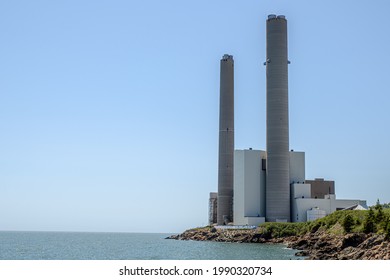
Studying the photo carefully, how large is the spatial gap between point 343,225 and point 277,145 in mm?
37659

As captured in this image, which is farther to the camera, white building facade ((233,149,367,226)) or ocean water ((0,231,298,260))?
white building facade ((233,149,367,226))

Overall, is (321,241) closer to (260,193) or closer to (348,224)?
(348,224)

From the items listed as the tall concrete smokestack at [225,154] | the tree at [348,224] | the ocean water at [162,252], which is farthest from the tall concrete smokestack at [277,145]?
the tree at [348,224]

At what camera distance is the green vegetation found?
56125 millimetres

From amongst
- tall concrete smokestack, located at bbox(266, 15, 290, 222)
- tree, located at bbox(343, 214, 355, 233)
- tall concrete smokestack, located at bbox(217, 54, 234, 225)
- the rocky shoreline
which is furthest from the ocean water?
tall concrete smokestack, located at bbox(217, 54, 234, 225)

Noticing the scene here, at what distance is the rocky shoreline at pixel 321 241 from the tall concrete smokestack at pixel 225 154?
697 centimetres

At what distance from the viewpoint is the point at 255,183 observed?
10581 centimetres

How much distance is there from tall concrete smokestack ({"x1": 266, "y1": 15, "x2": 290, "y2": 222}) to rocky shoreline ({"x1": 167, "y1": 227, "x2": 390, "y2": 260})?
26.9ft

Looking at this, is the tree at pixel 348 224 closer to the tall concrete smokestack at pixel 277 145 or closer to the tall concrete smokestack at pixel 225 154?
the tall concrete smokestack at pixel 277 145

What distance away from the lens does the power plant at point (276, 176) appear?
102 meters

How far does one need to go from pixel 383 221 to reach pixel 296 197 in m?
48.0

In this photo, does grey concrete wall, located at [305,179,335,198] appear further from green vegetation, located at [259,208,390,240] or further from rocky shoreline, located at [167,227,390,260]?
rocky shoreline, located at [167,227,390,260]

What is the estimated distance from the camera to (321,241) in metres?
60.9
